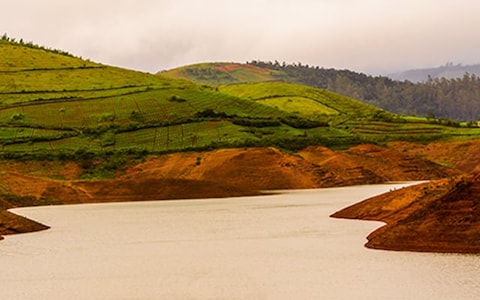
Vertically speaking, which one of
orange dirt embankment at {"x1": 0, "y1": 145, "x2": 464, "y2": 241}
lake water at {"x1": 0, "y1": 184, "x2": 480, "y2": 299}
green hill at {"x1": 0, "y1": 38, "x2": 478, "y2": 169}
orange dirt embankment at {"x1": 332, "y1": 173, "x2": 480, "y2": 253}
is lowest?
lake water at {"x1": 0, "y1": 184, "x2": 480, "y2": 299}

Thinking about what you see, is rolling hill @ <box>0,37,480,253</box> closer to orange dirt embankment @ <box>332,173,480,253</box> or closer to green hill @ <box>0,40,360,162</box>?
green hill @ <box>0,40,360,162</box>

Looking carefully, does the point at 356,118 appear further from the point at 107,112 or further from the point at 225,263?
the point at 225,263

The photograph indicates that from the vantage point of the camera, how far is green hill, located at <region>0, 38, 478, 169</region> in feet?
333

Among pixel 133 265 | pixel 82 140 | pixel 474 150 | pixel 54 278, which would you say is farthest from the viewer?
pixel 474 150

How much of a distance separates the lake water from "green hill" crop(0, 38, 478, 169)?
4987 cm

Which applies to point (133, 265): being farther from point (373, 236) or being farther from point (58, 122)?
point (58, 122)

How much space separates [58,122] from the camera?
109m

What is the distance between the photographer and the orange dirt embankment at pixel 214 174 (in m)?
77.7

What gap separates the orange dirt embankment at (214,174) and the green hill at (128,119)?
4.06m

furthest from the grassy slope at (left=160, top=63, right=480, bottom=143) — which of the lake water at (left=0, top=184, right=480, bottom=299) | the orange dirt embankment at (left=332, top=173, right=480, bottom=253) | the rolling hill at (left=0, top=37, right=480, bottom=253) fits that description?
the orange dirt embankment at (left=332, top=173, right=480, bottom=253)

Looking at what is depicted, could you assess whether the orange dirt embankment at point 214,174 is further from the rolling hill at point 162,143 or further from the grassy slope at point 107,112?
the grassy slope at point 107,112

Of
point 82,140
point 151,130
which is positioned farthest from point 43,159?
point 151,130

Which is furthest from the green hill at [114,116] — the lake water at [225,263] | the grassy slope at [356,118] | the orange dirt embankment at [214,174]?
the lake water at [225,263]

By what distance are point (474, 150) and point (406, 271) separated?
97990 mm
